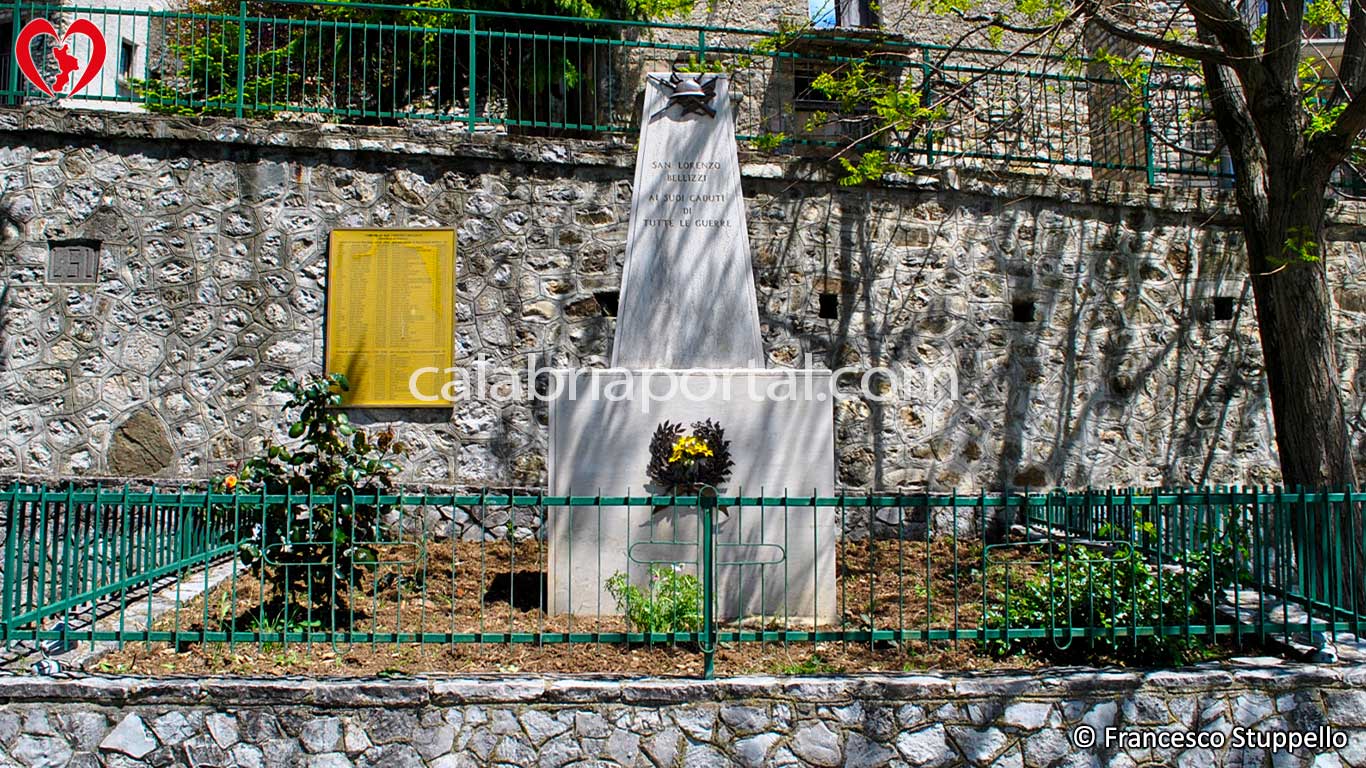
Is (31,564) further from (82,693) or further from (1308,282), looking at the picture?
(1308,282)

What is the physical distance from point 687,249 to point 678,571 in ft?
6.41

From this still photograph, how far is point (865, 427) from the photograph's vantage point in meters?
8.49

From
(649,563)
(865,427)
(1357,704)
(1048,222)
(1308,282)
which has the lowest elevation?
(1357,704)

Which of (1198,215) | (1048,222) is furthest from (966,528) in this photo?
(1198,215)

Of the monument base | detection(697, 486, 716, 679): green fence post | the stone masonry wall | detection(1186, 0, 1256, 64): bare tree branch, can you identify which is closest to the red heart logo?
the stone masonry wall

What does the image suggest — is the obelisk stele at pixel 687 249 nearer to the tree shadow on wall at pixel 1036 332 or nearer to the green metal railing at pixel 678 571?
the green metal railing at pixel 678 571

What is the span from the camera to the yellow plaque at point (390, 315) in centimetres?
799

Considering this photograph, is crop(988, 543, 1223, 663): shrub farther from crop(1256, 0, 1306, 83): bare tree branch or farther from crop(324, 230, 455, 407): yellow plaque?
crop(324, 230, 455, 407): yellow plaque

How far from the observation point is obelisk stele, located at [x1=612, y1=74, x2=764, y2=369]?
6.19 meters

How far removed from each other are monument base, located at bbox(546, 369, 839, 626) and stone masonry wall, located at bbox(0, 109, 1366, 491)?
2.48m

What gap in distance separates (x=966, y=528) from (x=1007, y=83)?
4591 mm

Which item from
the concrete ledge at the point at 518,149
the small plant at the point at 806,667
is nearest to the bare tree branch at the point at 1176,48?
the concrete ledge at the point at 518,149

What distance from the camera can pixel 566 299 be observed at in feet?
27.1

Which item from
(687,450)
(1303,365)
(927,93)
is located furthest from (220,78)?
(1303,365)
